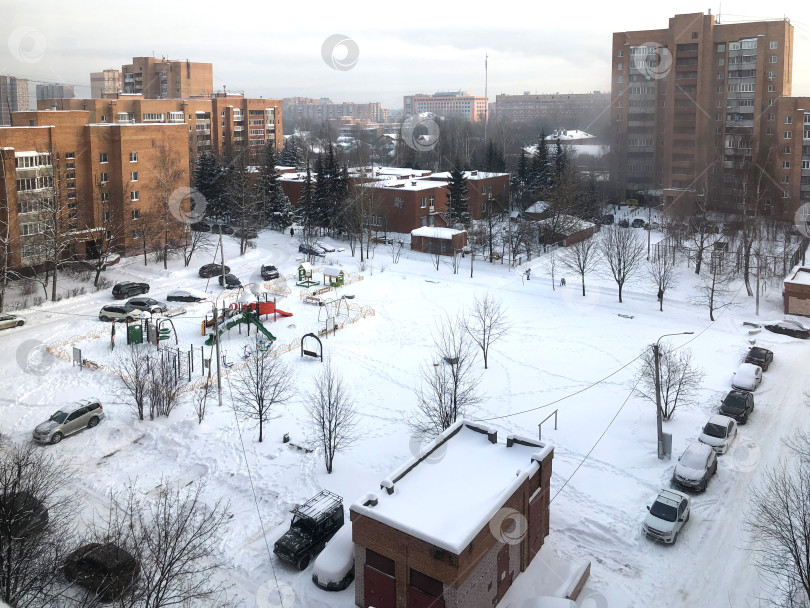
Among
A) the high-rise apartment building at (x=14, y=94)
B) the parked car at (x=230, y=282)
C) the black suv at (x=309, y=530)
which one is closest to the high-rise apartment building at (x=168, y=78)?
the high-rise apartment building at (x=14, y=94)

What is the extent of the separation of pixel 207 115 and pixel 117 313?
45.6 metres

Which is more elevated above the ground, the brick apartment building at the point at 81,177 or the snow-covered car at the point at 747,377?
the brick apartment building at the point at 81,177

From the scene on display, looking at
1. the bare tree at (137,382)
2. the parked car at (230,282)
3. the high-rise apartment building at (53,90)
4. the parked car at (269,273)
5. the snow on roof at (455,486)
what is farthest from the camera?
the high-rise apartment building at (53,90)

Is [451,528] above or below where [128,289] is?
below

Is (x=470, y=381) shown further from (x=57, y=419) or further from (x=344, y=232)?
(x=344, y=232)

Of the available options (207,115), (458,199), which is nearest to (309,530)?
(458,199)

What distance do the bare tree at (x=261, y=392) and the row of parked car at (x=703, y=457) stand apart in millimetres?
8973

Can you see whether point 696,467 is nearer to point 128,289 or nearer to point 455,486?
point 455,486

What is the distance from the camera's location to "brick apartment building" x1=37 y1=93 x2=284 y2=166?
56656 mm

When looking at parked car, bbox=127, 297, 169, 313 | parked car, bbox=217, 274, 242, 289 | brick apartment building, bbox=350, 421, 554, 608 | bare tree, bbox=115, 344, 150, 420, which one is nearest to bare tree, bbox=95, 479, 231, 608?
brick apartment building, bbox=350, 421, 554, 608

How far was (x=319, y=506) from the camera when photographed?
13023 mm

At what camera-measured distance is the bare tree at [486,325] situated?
22172mm

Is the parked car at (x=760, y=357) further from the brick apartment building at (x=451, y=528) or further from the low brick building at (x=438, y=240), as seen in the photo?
the low brick building at (x=438, y=240)

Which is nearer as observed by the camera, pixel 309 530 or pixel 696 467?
pixel 309 530
